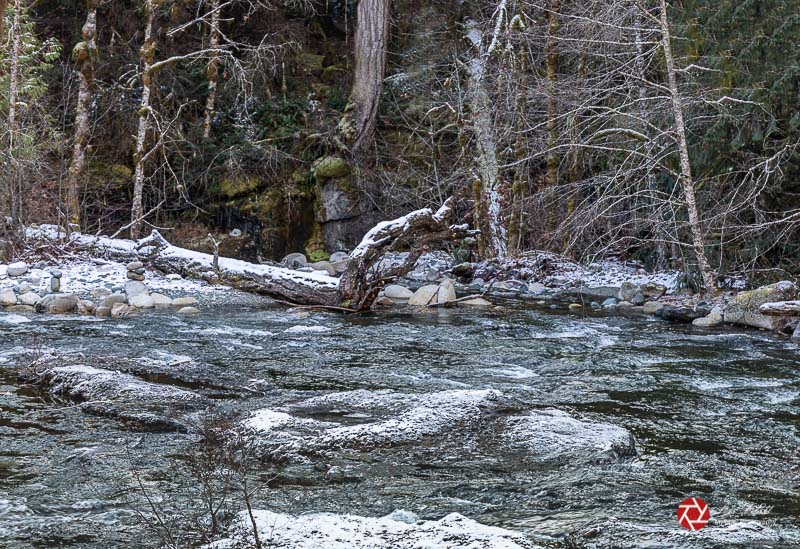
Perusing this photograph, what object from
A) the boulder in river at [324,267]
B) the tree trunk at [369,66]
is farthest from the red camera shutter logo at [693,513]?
the tree trunk at [369,66]

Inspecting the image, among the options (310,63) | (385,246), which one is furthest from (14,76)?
(385,246)

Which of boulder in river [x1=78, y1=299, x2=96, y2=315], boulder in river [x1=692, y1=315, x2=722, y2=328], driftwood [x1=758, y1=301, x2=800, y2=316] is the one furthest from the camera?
boulder in river [x1=78, y1=299, x2=96, y2=315]

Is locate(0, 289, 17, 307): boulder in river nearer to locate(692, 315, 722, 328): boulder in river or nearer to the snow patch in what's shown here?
the snow patch

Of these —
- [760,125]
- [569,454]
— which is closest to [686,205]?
[760,125]

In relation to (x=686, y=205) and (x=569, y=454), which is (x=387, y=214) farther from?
(x=569, y=454)

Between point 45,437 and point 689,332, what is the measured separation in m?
7.13

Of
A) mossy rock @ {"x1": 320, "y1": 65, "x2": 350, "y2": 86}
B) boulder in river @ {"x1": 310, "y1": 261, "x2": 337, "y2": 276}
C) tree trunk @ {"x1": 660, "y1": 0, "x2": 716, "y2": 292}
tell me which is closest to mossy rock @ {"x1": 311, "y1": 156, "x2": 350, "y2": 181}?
boulder in river @ {"x1": 310, "y1": 261, "x2": 337, "y2": 276}

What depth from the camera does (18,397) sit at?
5.84m

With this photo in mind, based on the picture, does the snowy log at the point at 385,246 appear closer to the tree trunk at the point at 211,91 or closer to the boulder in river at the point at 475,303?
the boulder in river at the point at 475,303

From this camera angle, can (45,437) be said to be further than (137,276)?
No

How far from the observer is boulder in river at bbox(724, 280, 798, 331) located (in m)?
9.73

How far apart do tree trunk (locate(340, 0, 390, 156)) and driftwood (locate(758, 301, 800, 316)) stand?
436 inches

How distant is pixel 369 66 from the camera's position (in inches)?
760

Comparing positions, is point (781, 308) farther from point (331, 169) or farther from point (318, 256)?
point (331, 169)
